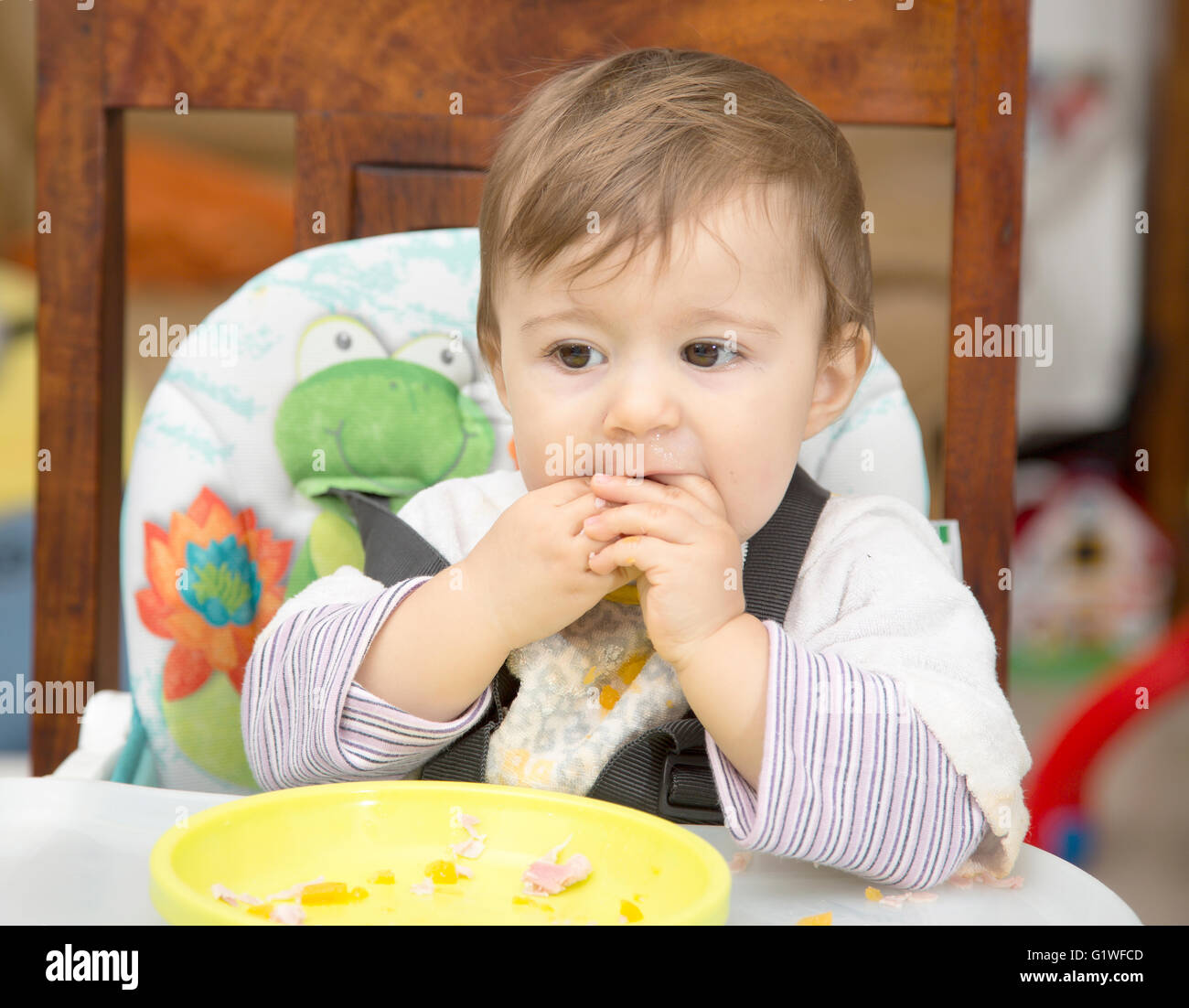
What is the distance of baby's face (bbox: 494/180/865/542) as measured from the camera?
0.71 metres

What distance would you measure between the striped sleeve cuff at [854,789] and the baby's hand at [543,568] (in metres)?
0.13

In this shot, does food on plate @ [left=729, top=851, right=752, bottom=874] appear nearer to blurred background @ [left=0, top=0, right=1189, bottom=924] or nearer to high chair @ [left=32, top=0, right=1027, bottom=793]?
high chair @ [left=32, top=0, right=1027, bottom=793]

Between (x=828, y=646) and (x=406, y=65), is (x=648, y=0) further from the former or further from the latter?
(x=828, y=646)

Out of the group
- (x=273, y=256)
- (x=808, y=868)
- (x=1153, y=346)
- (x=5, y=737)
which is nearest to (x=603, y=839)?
(x=808, y=868)

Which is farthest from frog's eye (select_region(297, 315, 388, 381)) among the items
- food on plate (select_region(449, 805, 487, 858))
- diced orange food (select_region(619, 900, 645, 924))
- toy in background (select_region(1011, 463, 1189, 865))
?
toy in background (select_region(1011, 463, 1189, 865))

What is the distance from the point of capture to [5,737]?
200cm

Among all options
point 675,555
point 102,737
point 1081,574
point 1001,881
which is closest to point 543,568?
point 675,555

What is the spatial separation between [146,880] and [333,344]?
0.51 m

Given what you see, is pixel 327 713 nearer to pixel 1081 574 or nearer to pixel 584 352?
pixel 584 352

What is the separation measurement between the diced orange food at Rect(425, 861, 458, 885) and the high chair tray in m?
0.03

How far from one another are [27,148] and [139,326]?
1.22ft

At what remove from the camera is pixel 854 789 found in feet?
2.13

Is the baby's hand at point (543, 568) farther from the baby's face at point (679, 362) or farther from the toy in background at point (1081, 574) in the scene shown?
the toy in background at point (1081, 574)

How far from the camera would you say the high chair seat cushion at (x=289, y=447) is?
0.96 metres
